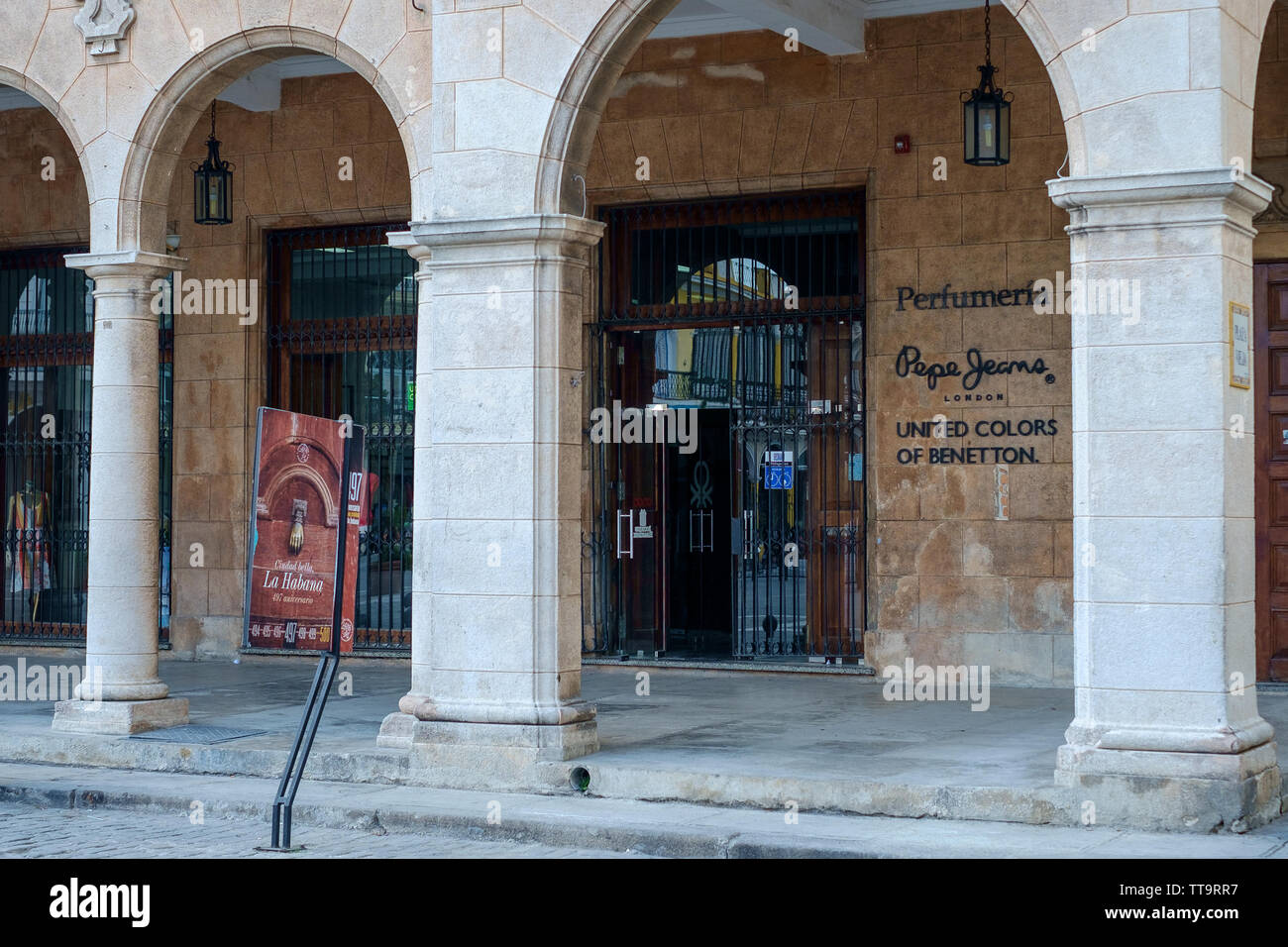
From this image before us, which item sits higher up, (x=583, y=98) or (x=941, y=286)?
(x=583, y=98)

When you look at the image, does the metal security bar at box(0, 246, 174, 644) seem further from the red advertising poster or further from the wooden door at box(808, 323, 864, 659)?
the red advertising poster

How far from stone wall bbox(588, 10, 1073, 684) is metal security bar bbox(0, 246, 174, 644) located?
20.0 ft

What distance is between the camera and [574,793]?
857cm

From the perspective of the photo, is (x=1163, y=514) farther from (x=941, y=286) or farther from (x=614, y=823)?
(x=941, y=286)

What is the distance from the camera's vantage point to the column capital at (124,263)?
34.2 feet

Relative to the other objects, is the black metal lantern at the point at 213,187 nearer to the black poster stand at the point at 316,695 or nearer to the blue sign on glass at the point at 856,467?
the blue sign on glass at the point at 856,467

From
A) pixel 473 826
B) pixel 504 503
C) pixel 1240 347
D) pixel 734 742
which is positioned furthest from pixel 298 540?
pixel 1240 347

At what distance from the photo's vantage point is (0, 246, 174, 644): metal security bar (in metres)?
15.3
